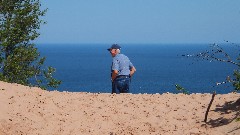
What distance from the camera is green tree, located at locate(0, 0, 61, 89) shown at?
26219 mm

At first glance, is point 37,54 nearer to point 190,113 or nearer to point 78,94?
point 78,94

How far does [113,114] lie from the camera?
1079 centimetres

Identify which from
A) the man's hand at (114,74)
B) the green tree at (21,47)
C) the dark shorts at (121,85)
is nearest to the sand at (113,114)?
the dark shorts at (121,85)

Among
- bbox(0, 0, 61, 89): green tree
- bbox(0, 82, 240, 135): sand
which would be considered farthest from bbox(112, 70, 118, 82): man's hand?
bbox(0, 0, 61, 89): green tree

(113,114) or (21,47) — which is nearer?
(113,114)

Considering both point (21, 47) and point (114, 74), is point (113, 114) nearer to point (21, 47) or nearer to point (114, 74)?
point (114, 74)

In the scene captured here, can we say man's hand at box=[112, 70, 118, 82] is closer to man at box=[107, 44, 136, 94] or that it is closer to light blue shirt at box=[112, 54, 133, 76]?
man at box=[107, 44, 136, 94]

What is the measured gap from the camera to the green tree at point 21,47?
86.0ft

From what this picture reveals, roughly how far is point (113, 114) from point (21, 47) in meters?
18.3

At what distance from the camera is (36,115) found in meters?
10.8

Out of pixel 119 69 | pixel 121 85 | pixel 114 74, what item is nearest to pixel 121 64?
pixel 119 69

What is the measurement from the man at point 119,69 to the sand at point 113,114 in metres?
0.39

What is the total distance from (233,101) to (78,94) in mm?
4898

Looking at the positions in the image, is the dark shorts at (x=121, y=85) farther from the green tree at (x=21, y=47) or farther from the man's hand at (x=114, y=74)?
the green tree at (x=21, y=47)
